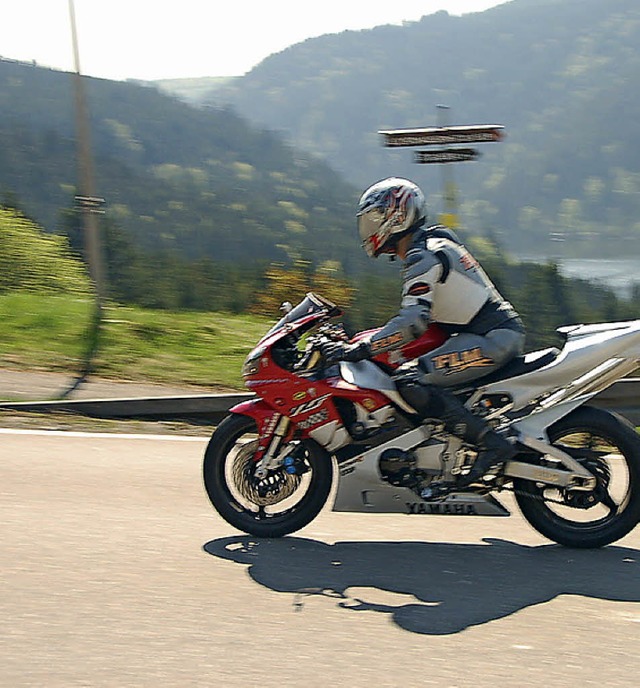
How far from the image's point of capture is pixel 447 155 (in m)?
9.56

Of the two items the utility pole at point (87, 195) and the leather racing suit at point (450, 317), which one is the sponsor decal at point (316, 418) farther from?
the utility pole at point (87, 195)

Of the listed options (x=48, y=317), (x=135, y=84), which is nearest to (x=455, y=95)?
(x=135, y=84)

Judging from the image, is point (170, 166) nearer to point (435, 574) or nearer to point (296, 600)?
point (435, 574)

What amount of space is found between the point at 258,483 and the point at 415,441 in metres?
0.82

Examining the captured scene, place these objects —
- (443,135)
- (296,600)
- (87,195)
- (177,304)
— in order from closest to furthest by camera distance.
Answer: (296,600), (443,135), (87,195), (177,304)

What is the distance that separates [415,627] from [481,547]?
50.4 inches

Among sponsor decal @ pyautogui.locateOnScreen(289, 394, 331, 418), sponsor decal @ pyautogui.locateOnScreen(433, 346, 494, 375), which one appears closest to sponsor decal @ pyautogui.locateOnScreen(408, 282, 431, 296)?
sponsor decal @ pyautogui.locateOnScreen(433, 346, 494, 375)

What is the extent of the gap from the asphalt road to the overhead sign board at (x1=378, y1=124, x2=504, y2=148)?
3.85m

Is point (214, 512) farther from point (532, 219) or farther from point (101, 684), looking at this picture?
point (532, 219)

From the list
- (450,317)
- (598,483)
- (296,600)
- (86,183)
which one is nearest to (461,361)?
(450,317)

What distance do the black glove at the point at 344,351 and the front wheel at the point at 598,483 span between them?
3.21ft

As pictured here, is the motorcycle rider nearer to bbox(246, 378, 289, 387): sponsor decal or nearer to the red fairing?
the red fairing

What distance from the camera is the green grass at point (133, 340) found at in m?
10.8

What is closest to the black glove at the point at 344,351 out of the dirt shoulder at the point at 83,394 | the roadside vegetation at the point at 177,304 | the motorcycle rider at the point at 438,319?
the motorcycle rider at the point at 438,319
